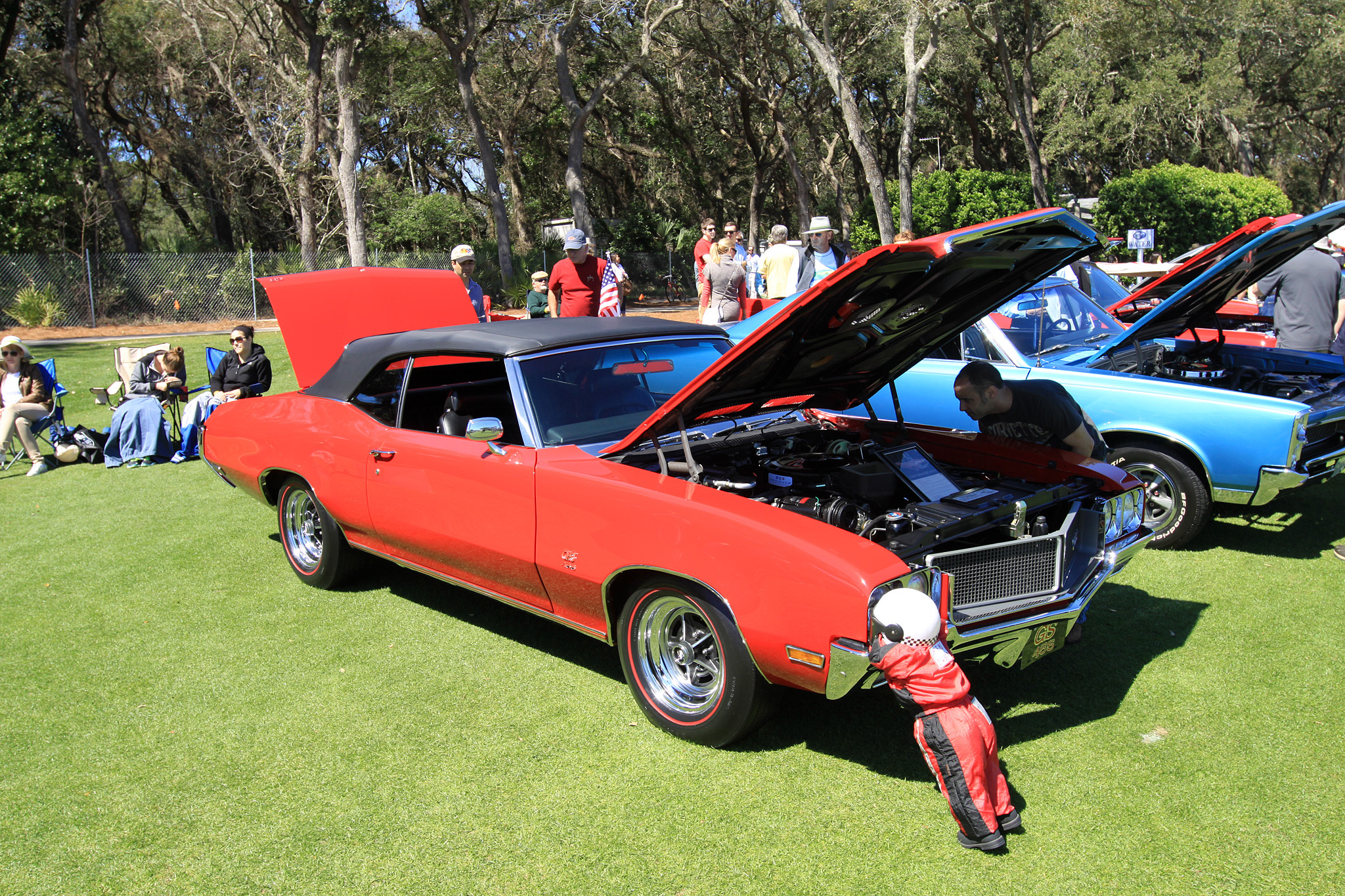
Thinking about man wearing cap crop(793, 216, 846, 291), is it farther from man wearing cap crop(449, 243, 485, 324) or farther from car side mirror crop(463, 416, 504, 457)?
car side mirror crop(463, 416, 504, 457)

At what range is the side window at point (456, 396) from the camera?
4.83 m

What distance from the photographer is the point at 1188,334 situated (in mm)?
9328

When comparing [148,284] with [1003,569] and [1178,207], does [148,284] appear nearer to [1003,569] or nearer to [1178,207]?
[1003,569]

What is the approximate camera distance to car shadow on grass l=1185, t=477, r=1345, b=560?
20.0 feet

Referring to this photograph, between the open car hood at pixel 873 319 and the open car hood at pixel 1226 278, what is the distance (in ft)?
8.00

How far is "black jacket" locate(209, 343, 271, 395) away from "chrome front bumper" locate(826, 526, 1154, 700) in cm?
770

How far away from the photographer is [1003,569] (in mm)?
3684

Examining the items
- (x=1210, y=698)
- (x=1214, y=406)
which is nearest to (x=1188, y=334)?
(x=1214, y=406)

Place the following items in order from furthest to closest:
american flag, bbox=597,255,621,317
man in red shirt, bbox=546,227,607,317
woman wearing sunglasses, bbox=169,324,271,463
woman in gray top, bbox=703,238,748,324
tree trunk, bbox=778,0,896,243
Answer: tree trunk, bbox=778,0,896,243, woman in gray top, bbox=703,238,748,324, woman wearing sunglasses, bbox=169,324,271,463, american flag, bbox=597,255,621,317, man in red shirt, bbox=546,227,607,317

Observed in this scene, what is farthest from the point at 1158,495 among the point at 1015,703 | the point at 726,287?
the point at 726,287

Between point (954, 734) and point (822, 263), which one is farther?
point (822, 263)

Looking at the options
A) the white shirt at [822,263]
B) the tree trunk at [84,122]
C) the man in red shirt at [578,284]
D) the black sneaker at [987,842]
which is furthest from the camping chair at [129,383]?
the tree trunk at [84,122]

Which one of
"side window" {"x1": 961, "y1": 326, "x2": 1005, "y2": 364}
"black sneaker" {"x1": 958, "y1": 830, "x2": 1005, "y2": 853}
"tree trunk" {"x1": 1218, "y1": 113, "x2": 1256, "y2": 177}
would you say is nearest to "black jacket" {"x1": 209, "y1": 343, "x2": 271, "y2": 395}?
"side window" {"x1": 961, "y1": 326, "x2": 1005, "y2": 364}

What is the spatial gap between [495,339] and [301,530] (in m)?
2.24
